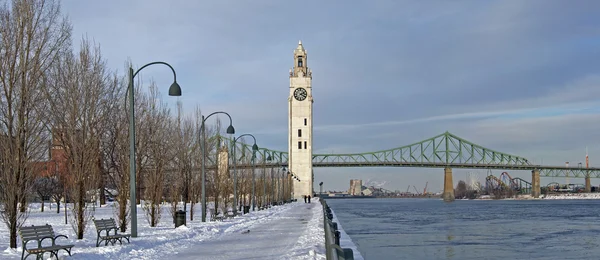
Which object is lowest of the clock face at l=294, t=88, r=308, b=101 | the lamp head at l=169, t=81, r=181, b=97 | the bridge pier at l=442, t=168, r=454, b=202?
the bridge pier at l=442, t=168, r=454, b=202

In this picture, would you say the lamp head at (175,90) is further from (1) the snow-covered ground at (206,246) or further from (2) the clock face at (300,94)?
(2) the clock face at (300,94)

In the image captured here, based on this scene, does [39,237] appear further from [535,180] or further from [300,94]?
[535,180]

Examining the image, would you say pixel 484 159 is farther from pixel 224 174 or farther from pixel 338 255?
pixel 338 255

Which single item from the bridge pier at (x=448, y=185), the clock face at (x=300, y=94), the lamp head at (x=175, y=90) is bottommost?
the bridge pier at (x=448, y=185)

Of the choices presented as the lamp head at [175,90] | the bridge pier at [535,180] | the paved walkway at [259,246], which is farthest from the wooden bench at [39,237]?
the bridge pier at [535,180]

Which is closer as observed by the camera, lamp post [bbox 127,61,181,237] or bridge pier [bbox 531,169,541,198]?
lamp post [bbox 127,61,181,237]

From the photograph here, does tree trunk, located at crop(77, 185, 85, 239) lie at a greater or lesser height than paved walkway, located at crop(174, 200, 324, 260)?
greater

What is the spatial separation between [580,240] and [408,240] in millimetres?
8875

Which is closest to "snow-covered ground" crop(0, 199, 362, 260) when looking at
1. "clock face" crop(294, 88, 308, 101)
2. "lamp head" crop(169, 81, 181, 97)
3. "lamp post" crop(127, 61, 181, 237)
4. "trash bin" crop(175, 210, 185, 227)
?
"lamp post" crop(127, 61, 181, 237)

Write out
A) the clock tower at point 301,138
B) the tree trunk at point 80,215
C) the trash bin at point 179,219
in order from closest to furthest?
the tree trunk at point 80,215
the trash bin at point 179,219
the clock tower at point 301,138

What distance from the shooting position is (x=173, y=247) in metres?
20.0

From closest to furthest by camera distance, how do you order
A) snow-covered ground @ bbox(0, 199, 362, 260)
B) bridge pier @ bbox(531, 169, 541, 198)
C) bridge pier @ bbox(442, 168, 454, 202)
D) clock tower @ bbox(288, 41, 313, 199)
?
snow-covered ground @ bbox(0, 199, 362, 260), clock tower @ bbox(288, 41, 313, 199), bridge pier @ bbox(442, 168, 454, 202), bridge pier @ bbox(531, 169, 541, 198)

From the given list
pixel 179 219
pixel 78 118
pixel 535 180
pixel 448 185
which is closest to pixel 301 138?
pixel 448 185

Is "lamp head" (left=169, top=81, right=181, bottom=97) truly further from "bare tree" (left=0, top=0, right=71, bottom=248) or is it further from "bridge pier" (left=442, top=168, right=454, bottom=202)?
"bridge pier" (left=442, top=168, right=454, bottom=202)
